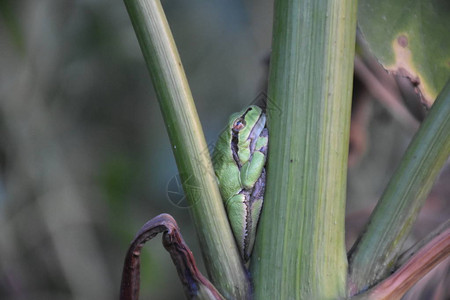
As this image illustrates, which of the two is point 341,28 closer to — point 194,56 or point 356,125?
point 356,125

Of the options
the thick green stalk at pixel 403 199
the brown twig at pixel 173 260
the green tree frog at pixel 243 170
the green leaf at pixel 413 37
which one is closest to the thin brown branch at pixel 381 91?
the green leaf at pixel 413 37

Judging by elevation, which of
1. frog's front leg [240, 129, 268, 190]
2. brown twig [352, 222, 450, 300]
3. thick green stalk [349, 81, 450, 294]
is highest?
frog's front leg [240, 129, 268, 190]

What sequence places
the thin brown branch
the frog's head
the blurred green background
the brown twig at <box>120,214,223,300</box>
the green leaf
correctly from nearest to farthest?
the brown twig at <box>120,214,223,300</box> < the frog's head < the green leaf < the thin brown branch < the blurred green background

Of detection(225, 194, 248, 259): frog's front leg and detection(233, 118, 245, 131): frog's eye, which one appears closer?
detection(225, 194, 248, 259): frog's front leg

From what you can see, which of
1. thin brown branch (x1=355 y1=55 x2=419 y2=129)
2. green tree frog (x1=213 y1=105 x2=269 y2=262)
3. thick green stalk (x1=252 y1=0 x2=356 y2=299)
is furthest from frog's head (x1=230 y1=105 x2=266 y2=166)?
thin brown branch (x1=355 y1=55 x2=419 y2=129)

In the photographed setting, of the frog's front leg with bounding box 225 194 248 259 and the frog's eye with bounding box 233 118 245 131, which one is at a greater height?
the frog's eye with bounding box 233 118 245 131

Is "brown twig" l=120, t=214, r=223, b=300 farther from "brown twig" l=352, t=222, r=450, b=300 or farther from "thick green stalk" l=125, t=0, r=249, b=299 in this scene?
"brown twig" l=352, t=222, r=450, b=300

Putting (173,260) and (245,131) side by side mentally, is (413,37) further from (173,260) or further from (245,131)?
(173,260)

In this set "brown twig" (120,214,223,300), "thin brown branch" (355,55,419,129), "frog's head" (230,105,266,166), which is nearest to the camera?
"brown twig" (120,214,223,300)

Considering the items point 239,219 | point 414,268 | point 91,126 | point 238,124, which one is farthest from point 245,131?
point 91,126
